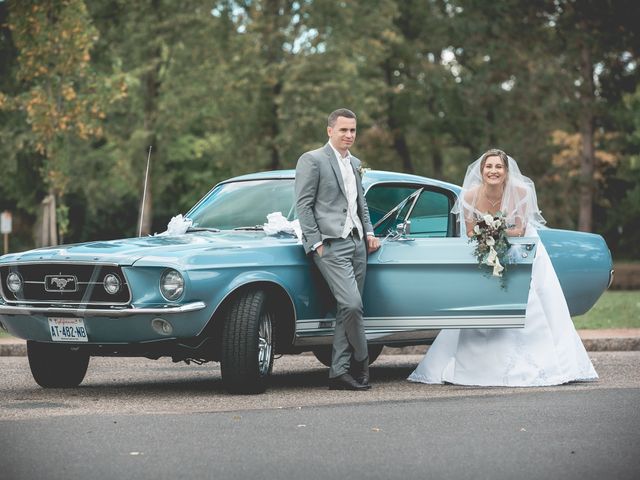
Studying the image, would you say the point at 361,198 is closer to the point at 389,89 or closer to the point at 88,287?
the point at 88,287

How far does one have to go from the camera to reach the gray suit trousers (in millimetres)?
9586

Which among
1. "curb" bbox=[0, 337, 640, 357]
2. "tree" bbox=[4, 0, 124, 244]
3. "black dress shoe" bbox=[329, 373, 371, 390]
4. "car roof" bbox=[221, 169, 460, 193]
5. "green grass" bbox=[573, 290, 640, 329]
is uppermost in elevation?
"tree" bbox=[4, 0, 124, 244]

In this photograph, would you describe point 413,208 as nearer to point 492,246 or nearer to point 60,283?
point 492,246

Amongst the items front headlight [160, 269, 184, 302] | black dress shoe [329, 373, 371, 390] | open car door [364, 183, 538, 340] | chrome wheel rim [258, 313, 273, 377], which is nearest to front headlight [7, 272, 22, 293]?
front headlight [160, 269, 184, 302]

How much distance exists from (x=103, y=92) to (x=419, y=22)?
79.4ft

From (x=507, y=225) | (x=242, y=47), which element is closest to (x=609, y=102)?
(x=242, y=47)

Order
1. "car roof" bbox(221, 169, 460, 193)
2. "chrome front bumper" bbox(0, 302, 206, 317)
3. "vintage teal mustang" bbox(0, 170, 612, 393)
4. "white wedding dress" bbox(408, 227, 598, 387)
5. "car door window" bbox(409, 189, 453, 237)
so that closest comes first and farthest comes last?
1. "chrome front bumper" bbox(0, 302, 206, 317)
2. "vintage teal mustang" bbox(0, 170, 612, 393)
3. "white wedding dress" bbox(408, 227, 598, 387)
4. "car roof" bbox(221, 169, 460, 193)
5. "car door window" bbox(409, 189, 453, 237)

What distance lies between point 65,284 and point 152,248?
26.9 inches

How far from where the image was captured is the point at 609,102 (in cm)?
4228

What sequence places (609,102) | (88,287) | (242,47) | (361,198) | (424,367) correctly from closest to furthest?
(88,287) < (361,198) < (424,367) < (242,47) < (609,102)

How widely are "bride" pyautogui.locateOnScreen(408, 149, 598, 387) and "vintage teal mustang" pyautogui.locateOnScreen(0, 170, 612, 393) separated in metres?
0.27

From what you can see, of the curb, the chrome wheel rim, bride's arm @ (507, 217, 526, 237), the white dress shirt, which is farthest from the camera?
the curb

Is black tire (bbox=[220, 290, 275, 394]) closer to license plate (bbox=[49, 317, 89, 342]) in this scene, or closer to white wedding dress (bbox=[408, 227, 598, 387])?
license plate (bbox=[49, 317, 89, 342])

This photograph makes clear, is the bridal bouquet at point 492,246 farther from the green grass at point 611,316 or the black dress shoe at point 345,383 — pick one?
the green grass at point 611,316
